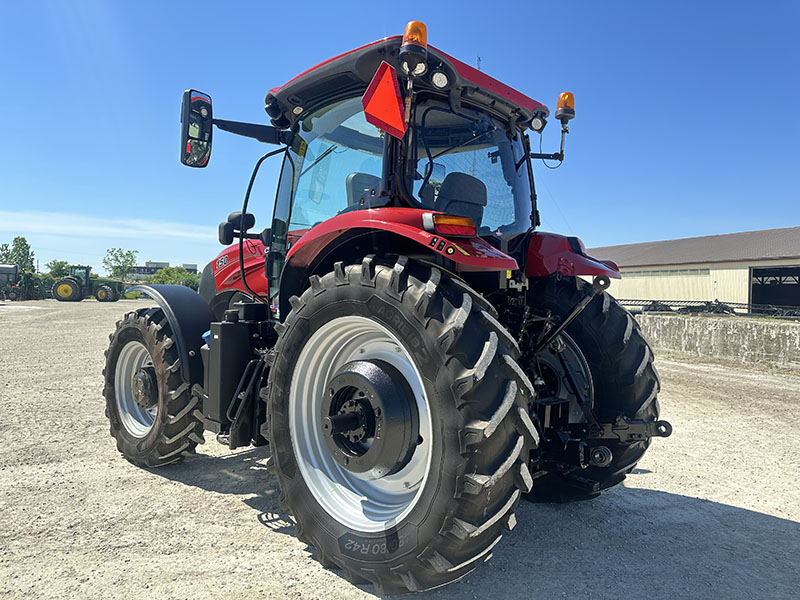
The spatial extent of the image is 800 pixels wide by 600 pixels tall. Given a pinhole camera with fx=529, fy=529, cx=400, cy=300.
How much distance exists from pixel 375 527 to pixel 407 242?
54.5 inches

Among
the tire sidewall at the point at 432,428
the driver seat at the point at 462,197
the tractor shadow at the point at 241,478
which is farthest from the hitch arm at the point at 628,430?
the tractor shadow at the point at 241,478

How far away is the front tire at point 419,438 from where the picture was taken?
6.88 feet

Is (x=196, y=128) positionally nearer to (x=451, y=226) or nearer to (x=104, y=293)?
(x=451, y=226)

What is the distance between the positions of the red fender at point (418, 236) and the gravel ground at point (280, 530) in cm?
151

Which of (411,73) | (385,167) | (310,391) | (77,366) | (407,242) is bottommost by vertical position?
(77,366)

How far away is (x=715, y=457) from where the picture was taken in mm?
4719

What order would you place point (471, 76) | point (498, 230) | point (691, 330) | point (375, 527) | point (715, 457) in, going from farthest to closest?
point (691, 330) → point (715, 457) → point (498, 230) → point (471, 76) → point (375, 527)

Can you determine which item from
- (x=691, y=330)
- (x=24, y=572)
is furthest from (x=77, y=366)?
(x=691, y=330)

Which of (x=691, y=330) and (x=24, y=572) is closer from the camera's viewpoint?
(x=24, y=572)

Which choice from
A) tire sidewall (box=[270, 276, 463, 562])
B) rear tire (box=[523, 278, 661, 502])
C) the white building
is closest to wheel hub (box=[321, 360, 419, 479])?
tire sidewall (box=[270, 276, 463, 562])

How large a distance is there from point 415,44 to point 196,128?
1.75m

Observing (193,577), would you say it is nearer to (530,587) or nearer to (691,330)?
(530,587)

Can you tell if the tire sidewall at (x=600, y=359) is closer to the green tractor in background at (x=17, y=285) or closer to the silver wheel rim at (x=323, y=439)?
the silver wheel rim at (x=323, y=439)

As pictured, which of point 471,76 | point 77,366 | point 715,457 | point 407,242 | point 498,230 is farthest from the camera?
point 77,366
